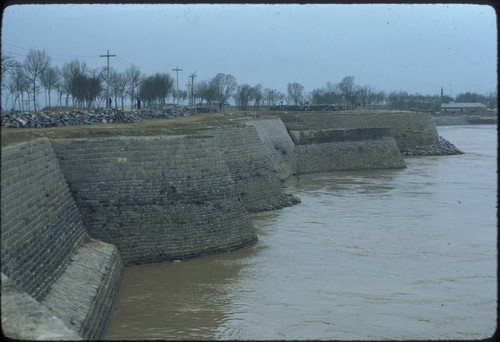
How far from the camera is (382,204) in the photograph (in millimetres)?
27625

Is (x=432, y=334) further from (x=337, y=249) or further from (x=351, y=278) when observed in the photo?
(x=337, y=249)

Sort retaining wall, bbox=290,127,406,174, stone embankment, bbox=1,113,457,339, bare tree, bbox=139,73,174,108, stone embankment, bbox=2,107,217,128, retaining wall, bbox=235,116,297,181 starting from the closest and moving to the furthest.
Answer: stone embankment, bbox=1,113,457,339 → stone embankment, bbox=2,107,217,128 → retaining wall, bbox=235,116,297,181 → retaining wall, bbox=290,127,406,174 → bare tree, bbox=139,73,174,108

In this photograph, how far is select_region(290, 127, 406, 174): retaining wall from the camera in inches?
1633

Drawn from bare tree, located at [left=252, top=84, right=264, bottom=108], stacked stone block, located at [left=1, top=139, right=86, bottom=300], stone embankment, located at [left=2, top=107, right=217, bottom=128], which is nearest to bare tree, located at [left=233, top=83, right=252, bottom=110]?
bare tree, located at [left=252, top=84, right=264, bottom=108]

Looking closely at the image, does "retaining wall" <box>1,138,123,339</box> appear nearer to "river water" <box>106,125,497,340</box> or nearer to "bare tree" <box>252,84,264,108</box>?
"river water" <box>106,125,497,340</box>

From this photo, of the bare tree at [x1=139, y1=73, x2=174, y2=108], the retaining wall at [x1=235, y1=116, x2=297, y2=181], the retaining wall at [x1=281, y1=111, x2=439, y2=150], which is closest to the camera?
the retaining wall at [x1=235, y1=116, x2=297, y2=181]

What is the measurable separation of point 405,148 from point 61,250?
146 ft

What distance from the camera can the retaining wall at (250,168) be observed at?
24281mm

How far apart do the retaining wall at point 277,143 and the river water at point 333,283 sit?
9562mm

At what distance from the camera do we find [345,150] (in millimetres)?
42781

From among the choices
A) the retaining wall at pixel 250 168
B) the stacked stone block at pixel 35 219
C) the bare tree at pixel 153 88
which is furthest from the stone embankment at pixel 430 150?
the stacked stone block at pixel 35 219

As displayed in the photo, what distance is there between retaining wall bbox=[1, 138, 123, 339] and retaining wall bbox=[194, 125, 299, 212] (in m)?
9.69

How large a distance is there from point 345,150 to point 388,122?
485 inches

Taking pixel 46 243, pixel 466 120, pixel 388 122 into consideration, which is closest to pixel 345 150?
pixel 388 122
